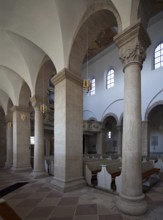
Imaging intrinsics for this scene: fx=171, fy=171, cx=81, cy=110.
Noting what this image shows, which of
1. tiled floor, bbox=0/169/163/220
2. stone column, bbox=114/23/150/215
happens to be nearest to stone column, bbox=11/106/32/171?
tiled floor, bbox=0/169/163/220

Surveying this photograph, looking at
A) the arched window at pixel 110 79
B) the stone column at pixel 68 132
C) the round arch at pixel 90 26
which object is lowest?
the stone column at pixel 68 132

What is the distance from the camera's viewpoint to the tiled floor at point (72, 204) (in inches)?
172

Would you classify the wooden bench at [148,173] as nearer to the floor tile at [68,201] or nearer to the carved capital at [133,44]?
the floor tile at [68,201]

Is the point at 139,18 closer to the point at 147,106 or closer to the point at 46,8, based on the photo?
the point at 46,8

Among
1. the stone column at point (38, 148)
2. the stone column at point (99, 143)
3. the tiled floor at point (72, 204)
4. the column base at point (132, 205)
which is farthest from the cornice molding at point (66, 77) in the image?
the stone column at point (99, 143)

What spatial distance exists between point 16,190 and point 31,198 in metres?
1.47

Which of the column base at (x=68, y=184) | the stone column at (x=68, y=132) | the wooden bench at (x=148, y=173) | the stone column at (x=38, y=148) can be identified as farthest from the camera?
the stone column at (x=38, y=148)

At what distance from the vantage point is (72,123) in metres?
7.16

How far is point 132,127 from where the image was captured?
4547 mm

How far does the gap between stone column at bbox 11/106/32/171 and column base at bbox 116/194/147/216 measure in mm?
8905

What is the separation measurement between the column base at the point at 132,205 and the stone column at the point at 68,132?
2.65 metres

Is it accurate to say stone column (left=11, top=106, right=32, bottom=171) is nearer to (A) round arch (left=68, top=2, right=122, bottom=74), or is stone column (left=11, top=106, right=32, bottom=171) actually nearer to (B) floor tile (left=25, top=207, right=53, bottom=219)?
(A) round arch (left=68, top=2, right=122, bottom=74)

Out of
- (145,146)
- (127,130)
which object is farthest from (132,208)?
(145,146)

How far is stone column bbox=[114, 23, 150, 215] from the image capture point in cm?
440
